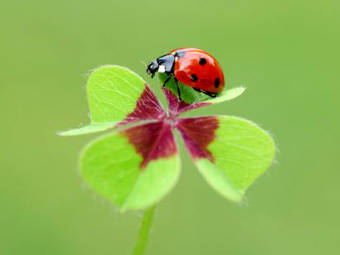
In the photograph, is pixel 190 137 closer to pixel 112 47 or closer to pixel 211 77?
pixel 211 77

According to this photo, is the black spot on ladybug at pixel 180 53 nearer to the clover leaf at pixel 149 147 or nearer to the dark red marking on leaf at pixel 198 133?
the clover leaf at pixel 149 147

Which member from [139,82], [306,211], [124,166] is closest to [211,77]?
Answer: [139,82]

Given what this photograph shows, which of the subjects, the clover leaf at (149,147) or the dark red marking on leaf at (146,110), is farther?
the dark red marking on leaf at (146,110)

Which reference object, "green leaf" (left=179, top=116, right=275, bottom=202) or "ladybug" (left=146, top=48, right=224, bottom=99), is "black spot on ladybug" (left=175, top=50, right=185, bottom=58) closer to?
"ladybug" (left=146, top=48, right=224, bottom=99)

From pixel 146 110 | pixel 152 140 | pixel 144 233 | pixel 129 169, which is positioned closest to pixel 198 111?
pixel 146 110

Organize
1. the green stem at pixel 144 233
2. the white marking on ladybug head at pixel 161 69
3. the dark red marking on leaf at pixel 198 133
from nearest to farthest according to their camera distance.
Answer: the green stem at pixel 144 233, the dark red marking on leaf at pixel 198 133, the white marking on ladybug head at pixel 161 69

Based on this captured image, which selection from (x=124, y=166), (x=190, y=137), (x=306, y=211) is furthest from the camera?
(x=306, y=211)

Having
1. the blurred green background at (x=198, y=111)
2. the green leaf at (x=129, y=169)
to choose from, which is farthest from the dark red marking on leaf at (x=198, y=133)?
the blurred green background at (x=198, y=111)
